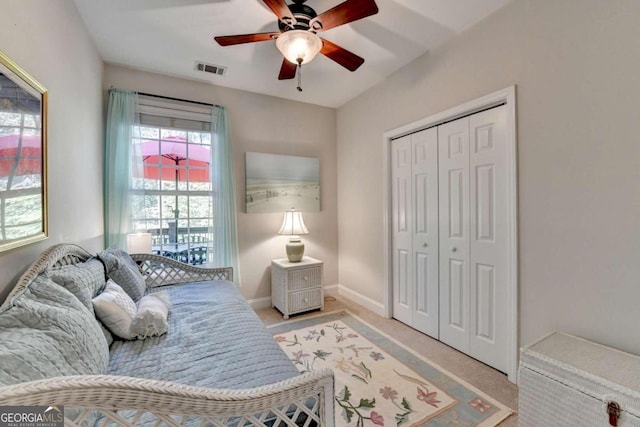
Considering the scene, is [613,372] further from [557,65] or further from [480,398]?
[557,65]

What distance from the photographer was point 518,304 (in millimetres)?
1867

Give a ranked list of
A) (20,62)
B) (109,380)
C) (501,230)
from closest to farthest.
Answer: (109,380) → (20,62) → (501,230)

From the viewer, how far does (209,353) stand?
130 cm

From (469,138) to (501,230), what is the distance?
76cm

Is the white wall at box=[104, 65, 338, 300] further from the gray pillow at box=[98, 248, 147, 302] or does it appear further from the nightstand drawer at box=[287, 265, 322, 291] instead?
the gray pillow at box=[98, 248, 147, 302]

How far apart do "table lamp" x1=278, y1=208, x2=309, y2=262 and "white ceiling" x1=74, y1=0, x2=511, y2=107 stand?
1.51 m

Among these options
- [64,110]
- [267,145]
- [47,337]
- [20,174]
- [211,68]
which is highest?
[211,68]

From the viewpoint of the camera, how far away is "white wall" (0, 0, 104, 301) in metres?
1.19

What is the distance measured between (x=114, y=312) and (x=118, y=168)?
1.71 meters

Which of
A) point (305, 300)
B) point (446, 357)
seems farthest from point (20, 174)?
point (446, 357)

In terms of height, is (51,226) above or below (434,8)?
below

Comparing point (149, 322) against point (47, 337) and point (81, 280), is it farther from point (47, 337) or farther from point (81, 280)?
point (47, 337)

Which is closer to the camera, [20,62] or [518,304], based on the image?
[20,62]

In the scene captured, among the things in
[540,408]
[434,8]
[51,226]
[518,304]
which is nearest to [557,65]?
[434,8]
